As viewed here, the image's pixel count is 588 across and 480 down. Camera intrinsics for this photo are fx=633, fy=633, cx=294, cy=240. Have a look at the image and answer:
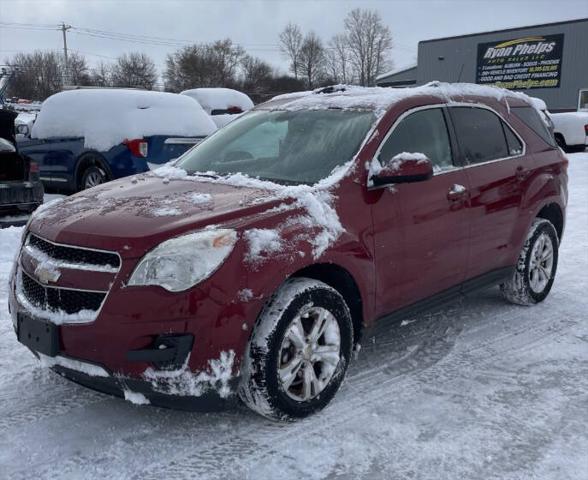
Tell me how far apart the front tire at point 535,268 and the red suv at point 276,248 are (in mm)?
294

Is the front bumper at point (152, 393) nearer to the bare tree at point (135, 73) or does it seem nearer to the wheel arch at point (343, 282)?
the wheel arch at point (343, 282)

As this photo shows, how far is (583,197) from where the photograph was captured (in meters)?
10.8

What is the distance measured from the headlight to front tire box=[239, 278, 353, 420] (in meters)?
0.39

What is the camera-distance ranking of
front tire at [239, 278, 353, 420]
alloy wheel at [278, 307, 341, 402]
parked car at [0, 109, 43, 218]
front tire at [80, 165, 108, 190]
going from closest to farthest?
1. front tire at [239, 278, 353, 420]
2. alloy wheel at [278, 307, 341, 402]
3. parked car at [0, 109, 43, 218]
4. front tire at [80, 165, 108, 190]

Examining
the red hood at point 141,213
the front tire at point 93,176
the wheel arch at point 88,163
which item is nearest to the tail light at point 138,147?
the wheel arch at point 88,163

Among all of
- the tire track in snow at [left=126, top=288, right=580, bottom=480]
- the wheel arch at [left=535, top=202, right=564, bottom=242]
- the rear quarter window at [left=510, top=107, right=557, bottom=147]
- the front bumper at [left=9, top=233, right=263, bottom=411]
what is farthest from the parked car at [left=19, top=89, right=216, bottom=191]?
the front bumper at [left=9, top=233, right=263, bottom=411]

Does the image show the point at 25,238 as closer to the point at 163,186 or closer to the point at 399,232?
the point at 163,186

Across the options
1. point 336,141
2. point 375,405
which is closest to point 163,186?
point 336,141

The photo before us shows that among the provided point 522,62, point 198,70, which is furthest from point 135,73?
point 522,62

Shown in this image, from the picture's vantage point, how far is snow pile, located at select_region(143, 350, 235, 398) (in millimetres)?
2828

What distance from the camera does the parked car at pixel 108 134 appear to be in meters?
8.59

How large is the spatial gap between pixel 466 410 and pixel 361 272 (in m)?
0.92

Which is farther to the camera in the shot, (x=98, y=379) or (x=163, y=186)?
(x=163, y=186)

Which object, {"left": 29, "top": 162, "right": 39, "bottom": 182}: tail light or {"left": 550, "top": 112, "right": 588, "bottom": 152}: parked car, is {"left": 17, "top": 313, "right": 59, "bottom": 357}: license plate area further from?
{"left": 550, "top": 112, "right": 588, "bottom": 152}: parked car
